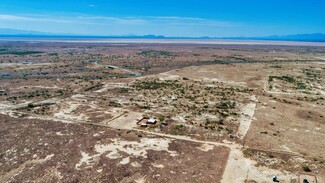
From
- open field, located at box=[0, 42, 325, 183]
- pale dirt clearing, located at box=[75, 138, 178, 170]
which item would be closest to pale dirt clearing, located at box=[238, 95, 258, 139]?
open field, located at box=[0, 42, 325, 183]

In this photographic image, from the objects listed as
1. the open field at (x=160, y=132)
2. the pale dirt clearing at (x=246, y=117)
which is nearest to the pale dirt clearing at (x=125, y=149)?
the open field at (x=160, y=132)

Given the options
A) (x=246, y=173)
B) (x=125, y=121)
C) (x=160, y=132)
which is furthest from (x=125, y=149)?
(x=246, y=173)

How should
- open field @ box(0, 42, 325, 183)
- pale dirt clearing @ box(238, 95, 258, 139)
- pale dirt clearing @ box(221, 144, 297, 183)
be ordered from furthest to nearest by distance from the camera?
pale dirt clearing @ box(238, 95, 258, 139) < open field @ box(0, 42, 325, 183) < pale dirt clearing @ box(221, 144, 297, 183)

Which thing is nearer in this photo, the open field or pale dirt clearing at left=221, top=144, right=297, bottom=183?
pale dirt clearing at left=221, top=144, right=297, bottom=183

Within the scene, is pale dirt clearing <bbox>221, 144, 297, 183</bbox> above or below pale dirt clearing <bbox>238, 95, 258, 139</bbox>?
above

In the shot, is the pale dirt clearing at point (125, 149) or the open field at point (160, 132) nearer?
the open field at point (160, 132)

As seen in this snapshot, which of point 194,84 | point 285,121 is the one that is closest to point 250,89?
point 194,84

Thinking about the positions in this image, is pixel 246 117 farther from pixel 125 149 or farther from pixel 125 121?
pixel 125 149

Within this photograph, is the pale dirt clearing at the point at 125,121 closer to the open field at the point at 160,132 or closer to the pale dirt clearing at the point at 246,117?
the open field at the point at 160,132

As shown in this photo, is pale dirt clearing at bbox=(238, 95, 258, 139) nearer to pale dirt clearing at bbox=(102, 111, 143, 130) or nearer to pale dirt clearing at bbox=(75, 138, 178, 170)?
pale dirt clearing at bbox=(75, 138, 178, 170)

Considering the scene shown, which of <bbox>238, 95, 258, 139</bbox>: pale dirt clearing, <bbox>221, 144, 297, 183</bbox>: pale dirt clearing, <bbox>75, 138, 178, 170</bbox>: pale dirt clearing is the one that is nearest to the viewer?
<bbox>221, 144, 297, 183</bbox>: pale dirt clearing

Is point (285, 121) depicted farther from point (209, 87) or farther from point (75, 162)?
point (75, 162)
